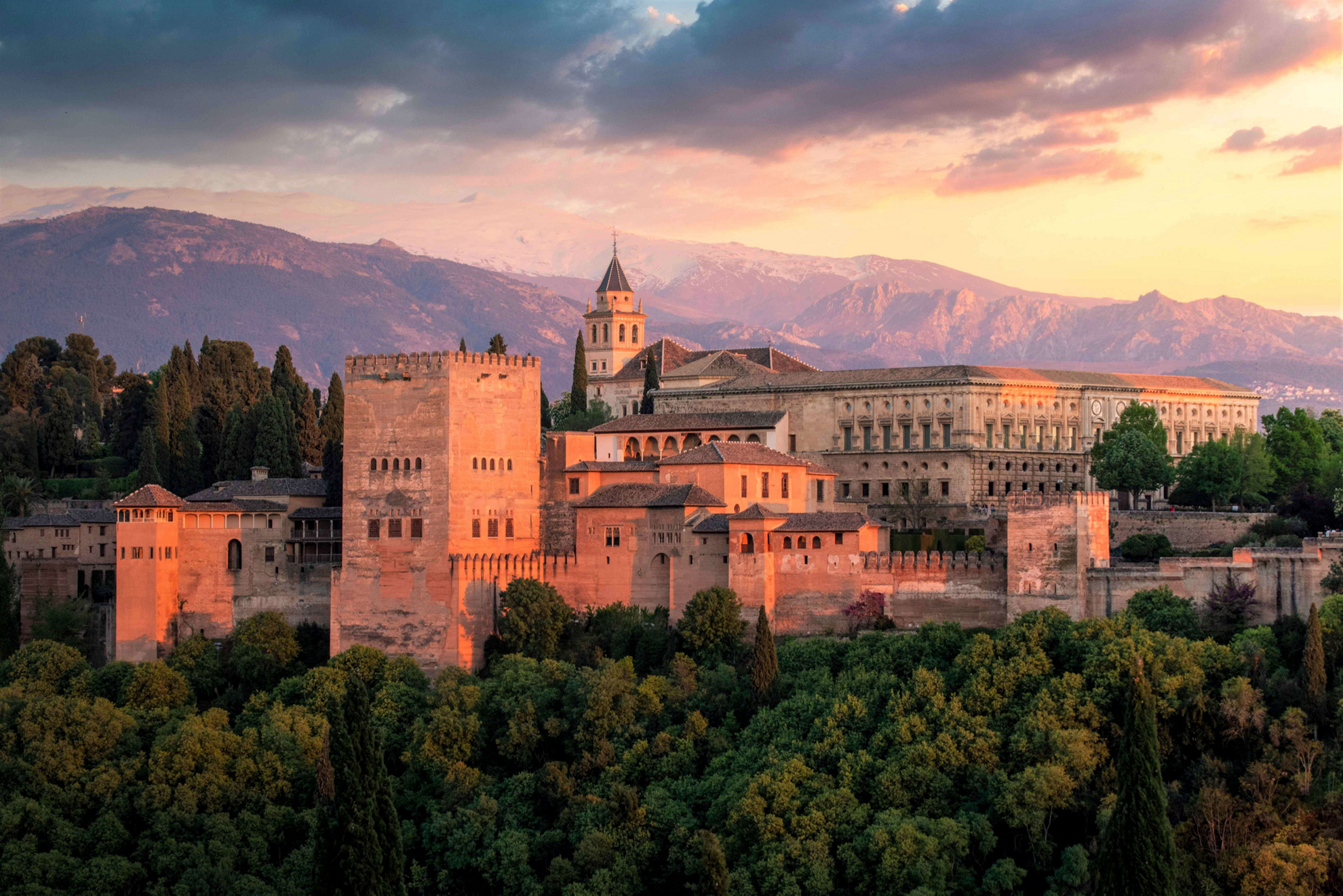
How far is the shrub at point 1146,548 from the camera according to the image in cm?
5656

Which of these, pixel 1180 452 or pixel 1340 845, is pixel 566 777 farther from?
pixel 1180 452

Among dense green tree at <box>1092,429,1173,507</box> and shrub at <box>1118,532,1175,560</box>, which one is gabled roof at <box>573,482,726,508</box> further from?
dense green tree at <box>1092,429,1173,507</box>

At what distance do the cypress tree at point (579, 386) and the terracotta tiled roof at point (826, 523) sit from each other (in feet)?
106

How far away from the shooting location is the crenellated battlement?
55.4 m

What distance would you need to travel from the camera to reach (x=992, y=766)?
42.6m

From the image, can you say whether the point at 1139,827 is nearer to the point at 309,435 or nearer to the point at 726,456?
the point at 726,456

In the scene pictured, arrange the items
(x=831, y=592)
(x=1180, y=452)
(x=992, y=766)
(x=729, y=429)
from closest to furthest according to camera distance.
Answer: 1. (x=992, y=766)
2. (x=831, y=592)
3. (x=729, y=429)
4. (x=1180, y=452)

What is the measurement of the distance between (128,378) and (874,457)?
1729 inches

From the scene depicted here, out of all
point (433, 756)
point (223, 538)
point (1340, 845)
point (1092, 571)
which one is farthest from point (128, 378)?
point (1340, 845)

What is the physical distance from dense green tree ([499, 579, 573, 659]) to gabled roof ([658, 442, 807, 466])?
6.27 meters

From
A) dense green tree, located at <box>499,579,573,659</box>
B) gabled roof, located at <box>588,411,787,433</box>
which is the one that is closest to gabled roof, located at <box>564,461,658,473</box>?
dense green tree, located at <box>499,579,573,659</box>

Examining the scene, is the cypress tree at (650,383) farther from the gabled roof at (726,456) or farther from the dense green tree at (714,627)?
the dense green tree at (714,627)

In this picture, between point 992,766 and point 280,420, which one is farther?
point 280,420

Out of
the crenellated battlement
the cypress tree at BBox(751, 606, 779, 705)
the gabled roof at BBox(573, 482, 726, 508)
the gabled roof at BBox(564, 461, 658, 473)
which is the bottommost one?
the cypress tree at BBox(751, 606, 779, 705)
